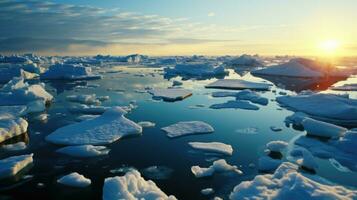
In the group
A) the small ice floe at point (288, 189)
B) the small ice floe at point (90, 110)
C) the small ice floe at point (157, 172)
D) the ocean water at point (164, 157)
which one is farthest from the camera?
the small ice floe at point (90, 110)

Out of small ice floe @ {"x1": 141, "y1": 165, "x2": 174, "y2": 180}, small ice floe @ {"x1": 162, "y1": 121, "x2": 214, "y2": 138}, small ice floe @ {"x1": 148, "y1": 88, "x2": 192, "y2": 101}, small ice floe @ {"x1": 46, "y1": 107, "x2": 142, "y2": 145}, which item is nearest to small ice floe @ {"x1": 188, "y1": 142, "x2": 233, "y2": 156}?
small ice floe @ {"x1": 162, "y1": 121, "x2": 214, "y2": 138}

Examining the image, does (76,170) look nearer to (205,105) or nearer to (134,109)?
(134,109)

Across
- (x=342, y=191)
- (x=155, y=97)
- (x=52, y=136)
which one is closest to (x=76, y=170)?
(x=52, y=136)

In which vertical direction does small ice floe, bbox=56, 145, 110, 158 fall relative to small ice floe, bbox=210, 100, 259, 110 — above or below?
above

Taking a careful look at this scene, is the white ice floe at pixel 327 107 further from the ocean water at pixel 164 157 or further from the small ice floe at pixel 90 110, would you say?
the small ice floe at pixel 90 110

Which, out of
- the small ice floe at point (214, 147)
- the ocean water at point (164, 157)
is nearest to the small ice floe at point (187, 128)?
the ocean water at point (164, 157)

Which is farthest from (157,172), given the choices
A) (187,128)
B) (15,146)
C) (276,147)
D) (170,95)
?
(170,95)

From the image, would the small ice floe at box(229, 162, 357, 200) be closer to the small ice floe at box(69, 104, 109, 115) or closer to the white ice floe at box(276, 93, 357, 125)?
the white ice floe at box(276, 93, 357, 125)
